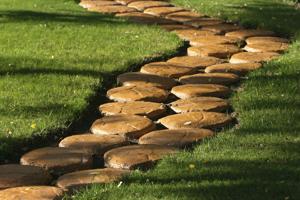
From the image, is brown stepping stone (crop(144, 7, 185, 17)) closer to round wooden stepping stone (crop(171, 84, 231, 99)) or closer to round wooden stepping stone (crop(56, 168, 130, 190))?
round wooden stepping stone (crop(171, 84, 231, 99))

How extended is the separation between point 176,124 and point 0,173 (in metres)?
1.27

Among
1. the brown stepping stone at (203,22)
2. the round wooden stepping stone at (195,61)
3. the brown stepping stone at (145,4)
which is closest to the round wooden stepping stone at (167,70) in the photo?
the round wooden stepping stone at (195,61)

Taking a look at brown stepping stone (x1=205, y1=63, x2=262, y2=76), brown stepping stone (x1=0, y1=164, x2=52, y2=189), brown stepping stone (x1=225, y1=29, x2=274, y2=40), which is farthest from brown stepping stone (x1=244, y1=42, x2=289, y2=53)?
brown stepping stone (x1=0, y1=164, x2=52, y2=189)

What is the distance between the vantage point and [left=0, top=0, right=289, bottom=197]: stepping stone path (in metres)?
4.27

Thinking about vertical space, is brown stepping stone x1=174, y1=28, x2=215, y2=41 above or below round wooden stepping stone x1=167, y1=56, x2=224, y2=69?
above

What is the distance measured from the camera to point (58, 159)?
14.7ft

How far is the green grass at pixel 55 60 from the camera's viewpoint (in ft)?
16.6

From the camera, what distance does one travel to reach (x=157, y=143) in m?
4.74

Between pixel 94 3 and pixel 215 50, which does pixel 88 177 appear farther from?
pixel 94 3

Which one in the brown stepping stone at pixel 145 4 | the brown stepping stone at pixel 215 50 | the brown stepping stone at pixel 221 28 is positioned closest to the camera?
the brown stepping stone at pixel 215 50

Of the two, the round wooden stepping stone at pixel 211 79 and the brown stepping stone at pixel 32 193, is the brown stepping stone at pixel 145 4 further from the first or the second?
the brown stepping stone at pixel 32 193

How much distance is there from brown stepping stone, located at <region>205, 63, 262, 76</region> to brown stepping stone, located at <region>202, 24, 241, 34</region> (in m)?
1.50

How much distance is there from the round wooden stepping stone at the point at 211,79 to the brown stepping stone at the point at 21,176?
2.05 metres

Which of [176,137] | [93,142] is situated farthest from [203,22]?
[93,142]
